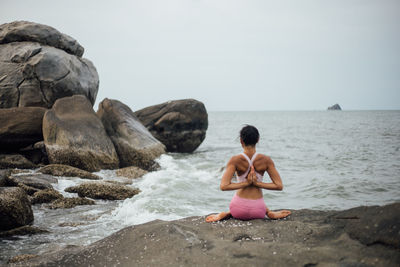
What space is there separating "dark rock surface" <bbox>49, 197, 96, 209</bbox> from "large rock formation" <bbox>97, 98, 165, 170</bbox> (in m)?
5.40

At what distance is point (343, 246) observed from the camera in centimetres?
322

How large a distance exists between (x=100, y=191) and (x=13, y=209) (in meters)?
3.19

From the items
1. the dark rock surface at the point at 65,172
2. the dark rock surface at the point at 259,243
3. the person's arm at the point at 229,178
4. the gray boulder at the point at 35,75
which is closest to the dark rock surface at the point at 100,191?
the dark rock surface at the point at 65,172

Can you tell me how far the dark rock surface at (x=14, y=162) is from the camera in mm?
11422

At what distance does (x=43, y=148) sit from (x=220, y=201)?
7.78 m

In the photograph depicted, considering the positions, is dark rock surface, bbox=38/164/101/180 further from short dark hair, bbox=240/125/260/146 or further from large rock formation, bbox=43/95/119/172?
short dark hair, bbox=240/125/260/146

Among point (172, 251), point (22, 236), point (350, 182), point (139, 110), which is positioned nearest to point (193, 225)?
point (172, 251)

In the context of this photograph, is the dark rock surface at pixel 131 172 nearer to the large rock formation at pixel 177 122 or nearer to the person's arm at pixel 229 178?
the large rock formation at pixel 177 122

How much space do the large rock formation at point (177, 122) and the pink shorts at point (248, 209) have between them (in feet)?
53.3

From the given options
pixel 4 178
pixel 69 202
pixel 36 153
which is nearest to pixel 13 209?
pixel 4 178

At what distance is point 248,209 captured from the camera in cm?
440

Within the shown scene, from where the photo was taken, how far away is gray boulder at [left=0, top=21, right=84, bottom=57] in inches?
653

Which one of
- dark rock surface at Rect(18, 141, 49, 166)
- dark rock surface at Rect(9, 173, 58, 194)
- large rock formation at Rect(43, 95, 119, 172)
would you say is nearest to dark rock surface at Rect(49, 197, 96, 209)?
dark rock surface at Rect(9, 173, 58, 194)

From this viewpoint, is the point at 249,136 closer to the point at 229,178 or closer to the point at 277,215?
the point at 229,178
